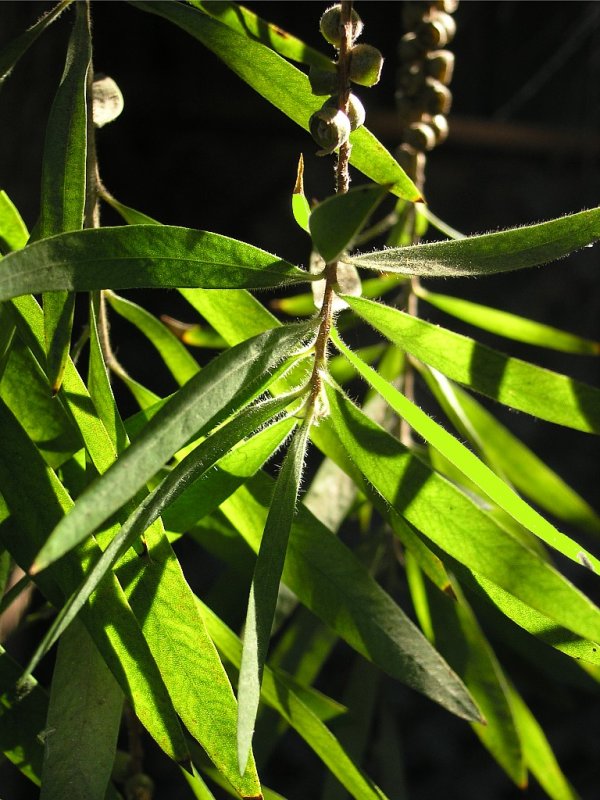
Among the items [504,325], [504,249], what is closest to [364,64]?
[504,249]

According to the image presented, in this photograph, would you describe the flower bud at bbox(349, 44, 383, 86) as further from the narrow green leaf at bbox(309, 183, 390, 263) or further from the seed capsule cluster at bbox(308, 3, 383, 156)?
the narrow green leaf at bbox(309, 183, 390, 263)

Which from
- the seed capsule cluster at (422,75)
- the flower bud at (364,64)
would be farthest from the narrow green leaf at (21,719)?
the seed capsule cluster at (422,75)

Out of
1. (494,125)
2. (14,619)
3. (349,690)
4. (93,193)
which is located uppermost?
(494,125)

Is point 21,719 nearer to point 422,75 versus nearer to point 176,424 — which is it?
point 176,424

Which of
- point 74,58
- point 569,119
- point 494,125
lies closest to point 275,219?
point 494,125

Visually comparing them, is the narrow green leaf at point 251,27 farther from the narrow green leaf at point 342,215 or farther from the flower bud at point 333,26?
the narrow green leaf at point 342,215

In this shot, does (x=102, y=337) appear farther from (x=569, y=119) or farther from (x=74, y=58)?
(x=569, y=119)

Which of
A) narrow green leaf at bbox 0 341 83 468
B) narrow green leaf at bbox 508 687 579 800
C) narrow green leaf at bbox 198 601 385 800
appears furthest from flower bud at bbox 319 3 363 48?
narrow green leaf at bbox 508 687 579 800
